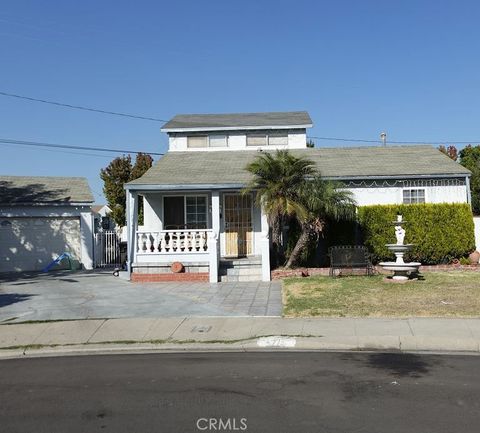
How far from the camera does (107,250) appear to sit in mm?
23594

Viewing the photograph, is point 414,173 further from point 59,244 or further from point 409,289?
point 59,244

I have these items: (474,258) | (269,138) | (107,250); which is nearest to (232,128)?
(269,138)

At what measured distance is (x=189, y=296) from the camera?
562 inches

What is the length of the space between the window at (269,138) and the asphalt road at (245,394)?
15.7 metres

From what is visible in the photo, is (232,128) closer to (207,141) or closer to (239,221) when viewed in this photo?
(207,141)

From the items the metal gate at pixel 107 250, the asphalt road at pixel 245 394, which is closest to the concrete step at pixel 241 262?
the metal gate at pixel 107 250

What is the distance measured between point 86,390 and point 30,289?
10153 millimetres

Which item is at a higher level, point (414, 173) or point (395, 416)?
point (414, 173)

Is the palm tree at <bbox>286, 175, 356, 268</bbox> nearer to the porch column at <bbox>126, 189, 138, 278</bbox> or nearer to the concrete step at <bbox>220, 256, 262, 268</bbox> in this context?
the concrete step at <bbox>220, 256, 262, 268</bbox>

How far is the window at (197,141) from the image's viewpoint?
23766 millimetres

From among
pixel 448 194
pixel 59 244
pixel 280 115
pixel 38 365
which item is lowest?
pixel 38 365

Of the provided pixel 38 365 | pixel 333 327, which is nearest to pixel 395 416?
pixel 333 327

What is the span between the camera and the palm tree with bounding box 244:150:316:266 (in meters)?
16.2

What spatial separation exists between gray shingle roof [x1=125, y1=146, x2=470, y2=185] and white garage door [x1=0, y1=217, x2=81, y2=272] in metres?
5.01
